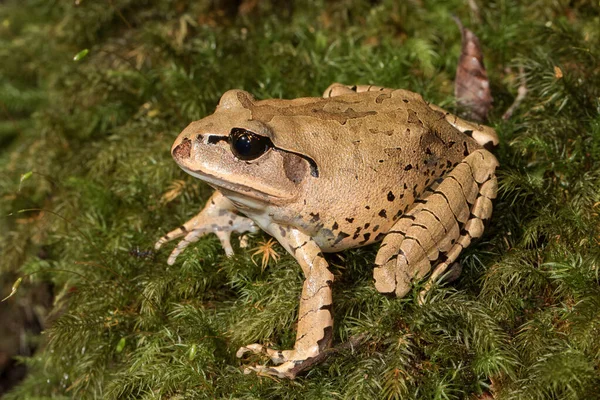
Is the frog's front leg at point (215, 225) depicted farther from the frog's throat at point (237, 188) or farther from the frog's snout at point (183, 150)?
the frog's snout at point (183, 150)

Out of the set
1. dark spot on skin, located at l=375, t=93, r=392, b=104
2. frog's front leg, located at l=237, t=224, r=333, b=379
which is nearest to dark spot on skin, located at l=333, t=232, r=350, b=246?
frog's front leg, located at l=237, t=224, r=333, b=379

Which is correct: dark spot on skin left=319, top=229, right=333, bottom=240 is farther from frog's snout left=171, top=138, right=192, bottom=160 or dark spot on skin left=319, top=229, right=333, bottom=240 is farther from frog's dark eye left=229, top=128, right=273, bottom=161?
frog's snout left=171, top=138, right=192, bottom=160

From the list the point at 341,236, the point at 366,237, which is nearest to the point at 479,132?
the point at 366,237

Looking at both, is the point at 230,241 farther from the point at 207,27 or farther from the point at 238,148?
the point at 207,27

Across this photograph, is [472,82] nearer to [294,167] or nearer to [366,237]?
[366,237]

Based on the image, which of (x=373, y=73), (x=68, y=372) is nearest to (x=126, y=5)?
(x=373, y=73)

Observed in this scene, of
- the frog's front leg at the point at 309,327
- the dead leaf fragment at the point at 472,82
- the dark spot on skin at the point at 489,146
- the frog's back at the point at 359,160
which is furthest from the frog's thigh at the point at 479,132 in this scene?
the frog's front leg at the point at 309,327
